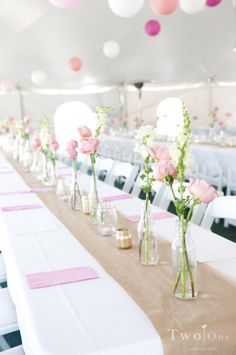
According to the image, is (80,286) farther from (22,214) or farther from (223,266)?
(22,214)

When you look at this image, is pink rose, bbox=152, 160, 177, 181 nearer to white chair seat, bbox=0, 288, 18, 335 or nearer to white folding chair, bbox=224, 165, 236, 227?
white chair seat, bbox=0, 288, 18, 335

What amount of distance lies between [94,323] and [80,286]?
29cm

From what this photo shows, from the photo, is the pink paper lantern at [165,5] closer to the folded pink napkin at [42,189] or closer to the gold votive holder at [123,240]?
the folded pink napkin at [42,189]

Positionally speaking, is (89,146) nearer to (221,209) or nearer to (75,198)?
(75,198)

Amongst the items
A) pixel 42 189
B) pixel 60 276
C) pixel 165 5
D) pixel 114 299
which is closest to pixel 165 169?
pixel 114 299

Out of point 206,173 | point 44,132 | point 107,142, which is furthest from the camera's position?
point 107,142

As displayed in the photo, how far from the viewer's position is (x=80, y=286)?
5.25 ft

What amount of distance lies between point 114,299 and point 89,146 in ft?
3.71

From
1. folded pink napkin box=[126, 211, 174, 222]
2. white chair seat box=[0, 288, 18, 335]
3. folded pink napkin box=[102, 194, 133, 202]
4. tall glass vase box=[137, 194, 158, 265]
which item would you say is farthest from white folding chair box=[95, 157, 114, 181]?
tall glass vase box=[137, 194, 158, 265]

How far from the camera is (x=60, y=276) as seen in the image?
5.57ft

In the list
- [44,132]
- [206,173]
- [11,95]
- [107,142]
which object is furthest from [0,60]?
[44,132]

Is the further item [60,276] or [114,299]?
[60,276]
